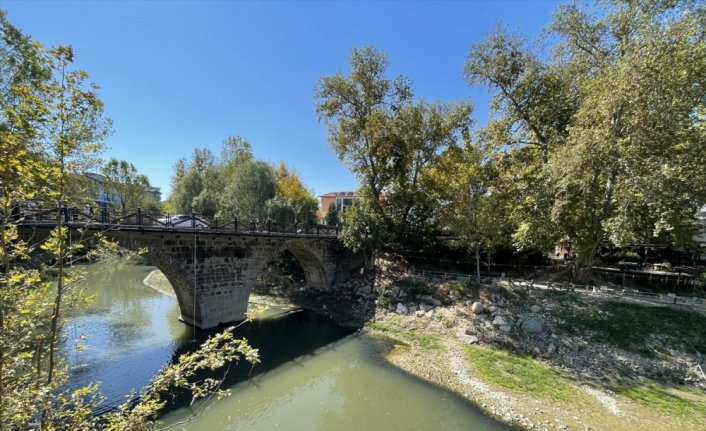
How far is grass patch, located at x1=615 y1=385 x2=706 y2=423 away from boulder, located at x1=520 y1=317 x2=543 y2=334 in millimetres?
3721

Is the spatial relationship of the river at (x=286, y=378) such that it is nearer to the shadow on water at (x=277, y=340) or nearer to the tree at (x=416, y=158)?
the shadow on water at (x=277, y=340)

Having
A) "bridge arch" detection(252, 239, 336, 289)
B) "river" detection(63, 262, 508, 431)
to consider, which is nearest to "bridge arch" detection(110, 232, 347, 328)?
"river" detection(63, 262, 508, 431)

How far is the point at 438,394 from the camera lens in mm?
10945

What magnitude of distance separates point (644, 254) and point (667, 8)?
1763 cm

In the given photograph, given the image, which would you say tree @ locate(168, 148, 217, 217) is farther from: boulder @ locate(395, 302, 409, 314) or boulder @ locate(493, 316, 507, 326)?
boulder @ locate(493, 316, 507, 326)

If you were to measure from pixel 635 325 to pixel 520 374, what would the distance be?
6.16 m

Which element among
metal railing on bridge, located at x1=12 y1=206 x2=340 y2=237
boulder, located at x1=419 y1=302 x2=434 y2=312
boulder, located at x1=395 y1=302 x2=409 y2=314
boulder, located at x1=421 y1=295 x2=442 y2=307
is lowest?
boulder, located at x1=395 y1=302 x2=409 y2=314

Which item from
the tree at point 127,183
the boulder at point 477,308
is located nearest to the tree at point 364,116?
the boulder at point 477,308

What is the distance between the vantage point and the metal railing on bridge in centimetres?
1012

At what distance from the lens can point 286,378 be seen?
12.2 meters

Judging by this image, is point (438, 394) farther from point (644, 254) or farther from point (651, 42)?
point (644, 254)

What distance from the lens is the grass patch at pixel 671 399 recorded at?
31.7 feet

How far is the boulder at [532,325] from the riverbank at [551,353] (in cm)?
5

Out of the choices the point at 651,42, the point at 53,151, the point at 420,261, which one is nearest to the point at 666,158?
the point at 651,42
